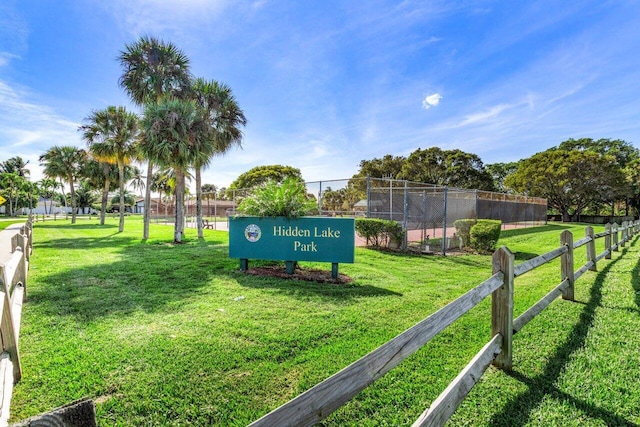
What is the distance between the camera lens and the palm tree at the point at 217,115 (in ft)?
52.4

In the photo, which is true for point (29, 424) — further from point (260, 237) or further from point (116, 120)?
point (116, 120)

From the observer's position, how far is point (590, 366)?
120 inches

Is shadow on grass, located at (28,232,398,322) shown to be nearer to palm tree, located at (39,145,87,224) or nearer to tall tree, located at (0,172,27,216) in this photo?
palm tree, located at (39,145,87,224)

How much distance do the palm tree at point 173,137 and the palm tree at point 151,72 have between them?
9.05 ft

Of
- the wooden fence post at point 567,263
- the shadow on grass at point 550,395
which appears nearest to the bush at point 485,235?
the wooden fence post at point 567,263

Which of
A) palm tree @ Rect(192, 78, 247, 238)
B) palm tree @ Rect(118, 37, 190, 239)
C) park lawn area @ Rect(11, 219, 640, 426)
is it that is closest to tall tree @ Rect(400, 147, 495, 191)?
palm tree @ Rect(192, 78, 247, 238)

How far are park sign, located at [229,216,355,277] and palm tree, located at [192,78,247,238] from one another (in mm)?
9336

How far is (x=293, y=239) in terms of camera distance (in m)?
6.77

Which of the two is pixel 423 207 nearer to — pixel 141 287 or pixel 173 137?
pixel 141 287

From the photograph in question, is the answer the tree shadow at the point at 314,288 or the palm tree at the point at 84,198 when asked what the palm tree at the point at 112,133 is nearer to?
the tree shadow at the point at 314,288

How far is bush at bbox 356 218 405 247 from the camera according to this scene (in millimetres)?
10594

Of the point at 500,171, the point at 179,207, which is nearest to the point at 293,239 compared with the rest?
the point at 179,207

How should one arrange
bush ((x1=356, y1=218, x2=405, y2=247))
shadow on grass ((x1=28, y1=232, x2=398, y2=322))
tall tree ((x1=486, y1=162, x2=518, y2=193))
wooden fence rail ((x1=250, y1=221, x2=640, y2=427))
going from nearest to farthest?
wooden fence rail ((x1=250, y1=221, x2=640, y2=427))
shadow on grass ((x1=28, y1=232, x2=398, y2=322))
bush ((x1=356, y1=218, x2=405, y2=247))
tall tree ((x1=486, y1=162, x2=518, y2=193))

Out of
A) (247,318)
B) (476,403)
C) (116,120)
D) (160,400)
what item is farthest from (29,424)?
(116,120)
